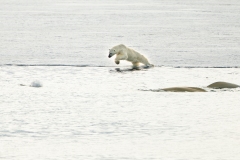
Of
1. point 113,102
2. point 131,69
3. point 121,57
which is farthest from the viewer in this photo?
point 121,57

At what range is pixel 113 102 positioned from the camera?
12977 mm

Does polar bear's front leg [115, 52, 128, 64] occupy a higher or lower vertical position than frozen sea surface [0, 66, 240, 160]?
lower

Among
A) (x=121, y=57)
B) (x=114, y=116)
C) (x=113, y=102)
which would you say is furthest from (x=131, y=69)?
(x=114, y=116)

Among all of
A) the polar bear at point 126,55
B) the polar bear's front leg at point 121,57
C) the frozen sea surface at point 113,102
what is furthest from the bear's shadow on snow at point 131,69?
the polar bear's front leg at point 121,57

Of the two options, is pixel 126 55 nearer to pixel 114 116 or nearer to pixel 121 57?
pixel 121 57

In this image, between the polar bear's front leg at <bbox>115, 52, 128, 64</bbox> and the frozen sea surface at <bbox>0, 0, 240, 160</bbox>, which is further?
the polar bear's front leg at <bbox>115, 52, 128, 64</bbox>

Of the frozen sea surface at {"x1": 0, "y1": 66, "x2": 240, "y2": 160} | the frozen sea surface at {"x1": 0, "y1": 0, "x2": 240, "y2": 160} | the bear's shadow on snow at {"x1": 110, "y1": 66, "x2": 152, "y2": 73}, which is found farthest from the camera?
the bear's shadow on snow at {"x1": 110, "y1": 66, "x2": 152, "y2": 73}

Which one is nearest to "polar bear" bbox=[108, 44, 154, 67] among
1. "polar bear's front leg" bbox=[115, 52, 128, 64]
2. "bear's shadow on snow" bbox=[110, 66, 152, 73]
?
"polar bear's front leg" bbox=[115, 52, 128, 64]

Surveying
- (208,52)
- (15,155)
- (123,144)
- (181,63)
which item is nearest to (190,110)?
(123,144)

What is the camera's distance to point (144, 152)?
Answer: 9141 millimetres

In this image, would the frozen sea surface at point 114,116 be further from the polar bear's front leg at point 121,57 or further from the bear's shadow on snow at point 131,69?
the polar bear's front leg at point 121,57

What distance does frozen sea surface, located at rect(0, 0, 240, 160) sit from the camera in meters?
9.38

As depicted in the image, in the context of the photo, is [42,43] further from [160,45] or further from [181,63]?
[181,63]

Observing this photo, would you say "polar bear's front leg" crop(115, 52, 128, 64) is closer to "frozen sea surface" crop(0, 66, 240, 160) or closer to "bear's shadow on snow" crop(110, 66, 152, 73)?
"bear's shadow on snow" crop(110, 66, 152, 73)
